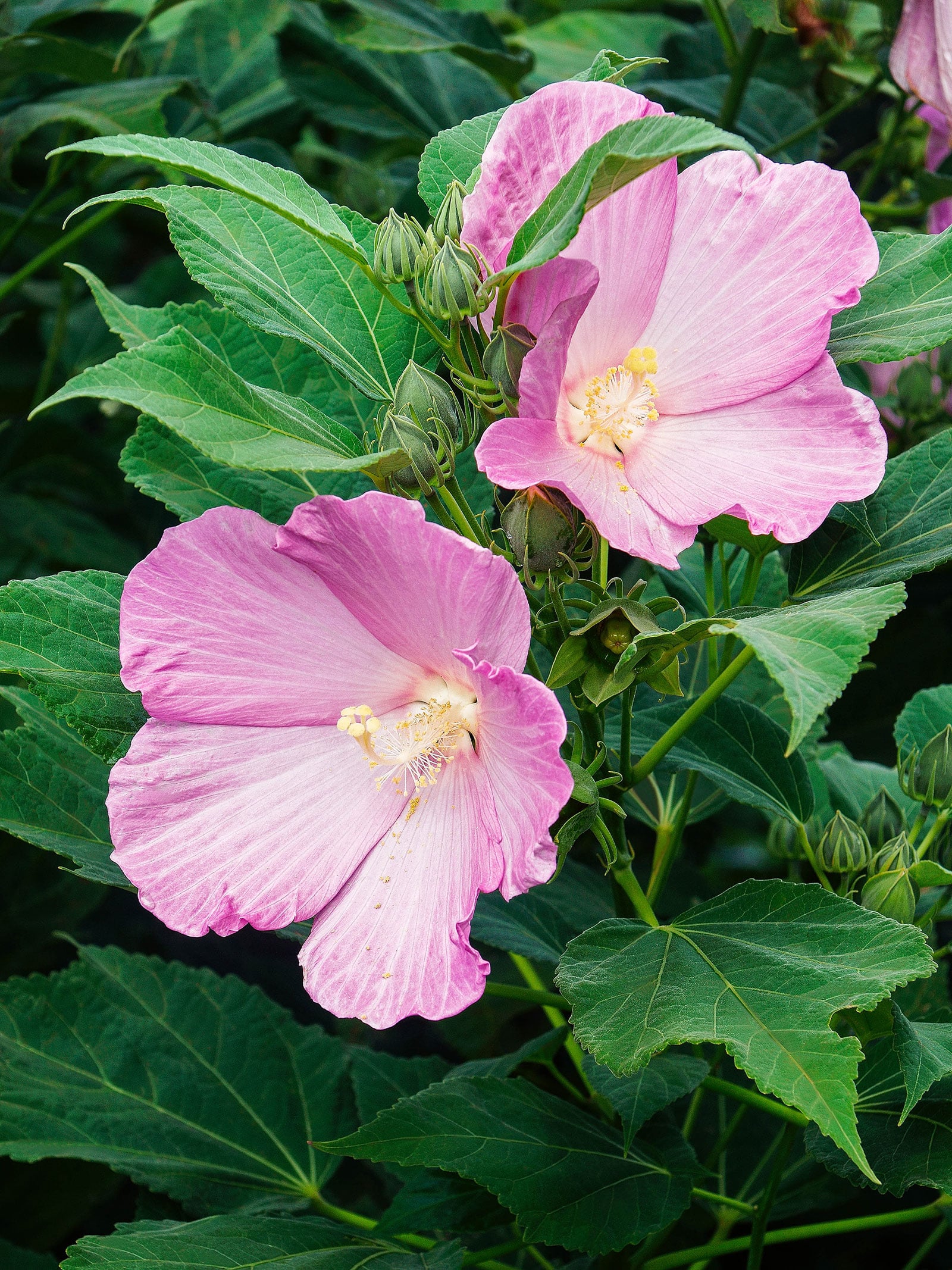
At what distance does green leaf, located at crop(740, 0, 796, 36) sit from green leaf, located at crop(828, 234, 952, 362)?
58 centimetres

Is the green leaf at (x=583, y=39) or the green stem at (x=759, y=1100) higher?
the green leaf at (x=583, y=39)

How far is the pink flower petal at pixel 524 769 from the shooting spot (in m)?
0.77

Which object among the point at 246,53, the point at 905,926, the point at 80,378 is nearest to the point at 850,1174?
the point at 905,926

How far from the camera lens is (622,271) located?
93cm

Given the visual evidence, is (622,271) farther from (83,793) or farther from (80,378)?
(83,793)

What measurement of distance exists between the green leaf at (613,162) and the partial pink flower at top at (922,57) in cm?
90

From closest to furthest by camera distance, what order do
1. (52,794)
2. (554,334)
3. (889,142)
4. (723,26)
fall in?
(554,334) → (52,794) → (723,26) → (889,142)

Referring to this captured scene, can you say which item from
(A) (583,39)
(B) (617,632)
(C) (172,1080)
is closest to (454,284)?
(B) (617,632)

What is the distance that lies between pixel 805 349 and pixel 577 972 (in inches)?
18.7

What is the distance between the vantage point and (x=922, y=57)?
1.47 meters

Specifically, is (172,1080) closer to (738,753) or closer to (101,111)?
(738,753)

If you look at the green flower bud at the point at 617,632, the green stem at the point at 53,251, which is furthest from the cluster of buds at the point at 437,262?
the green stem at the point at 53,251

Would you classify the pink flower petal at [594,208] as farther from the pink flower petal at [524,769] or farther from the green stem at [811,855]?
the green stem at [811,855]

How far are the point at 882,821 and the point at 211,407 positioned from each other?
719 millimetres
